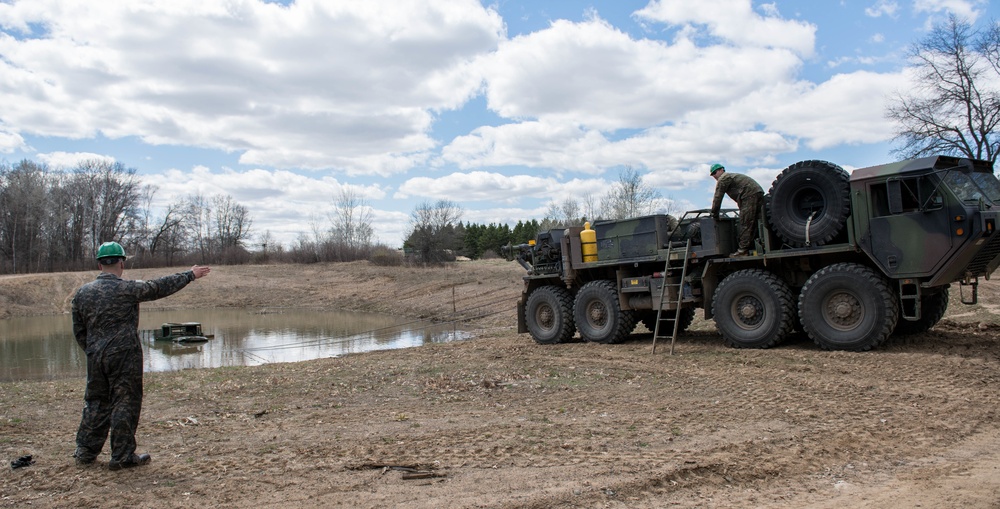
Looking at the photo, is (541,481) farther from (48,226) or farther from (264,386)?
(48,226)

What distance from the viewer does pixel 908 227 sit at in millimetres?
10039

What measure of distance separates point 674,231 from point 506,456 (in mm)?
8272

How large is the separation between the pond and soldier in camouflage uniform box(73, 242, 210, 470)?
1164 cm

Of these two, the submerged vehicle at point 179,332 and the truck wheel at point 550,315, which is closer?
the truck wheel at point 550,315

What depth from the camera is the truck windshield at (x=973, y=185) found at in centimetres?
983

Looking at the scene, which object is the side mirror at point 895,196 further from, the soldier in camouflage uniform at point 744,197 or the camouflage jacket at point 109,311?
the camouflage jacket at point 109,311

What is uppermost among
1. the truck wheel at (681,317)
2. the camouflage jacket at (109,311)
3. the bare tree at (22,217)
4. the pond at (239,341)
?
the bare tree at (22,217)

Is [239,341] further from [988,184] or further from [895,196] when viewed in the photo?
[988,184]

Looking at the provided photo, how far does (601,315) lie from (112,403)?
1008cm

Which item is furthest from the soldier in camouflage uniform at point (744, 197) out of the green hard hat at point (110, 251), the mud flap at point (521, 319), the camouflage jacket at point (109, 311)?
the green hard hat at point (110, 251)

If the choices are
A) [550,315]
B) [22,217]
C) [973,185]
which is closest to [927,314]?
[973,185]

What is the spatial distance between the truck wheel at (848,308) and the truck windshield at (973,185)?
1.57m

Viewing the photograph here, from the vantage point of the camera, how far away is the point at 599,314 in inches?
561

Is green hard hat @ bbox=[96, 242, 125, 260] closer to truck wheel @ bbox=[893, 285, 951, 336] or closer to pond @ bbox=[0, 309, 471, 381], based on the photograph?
truck wheel @ bbox=[893, 285, 951, 336]
